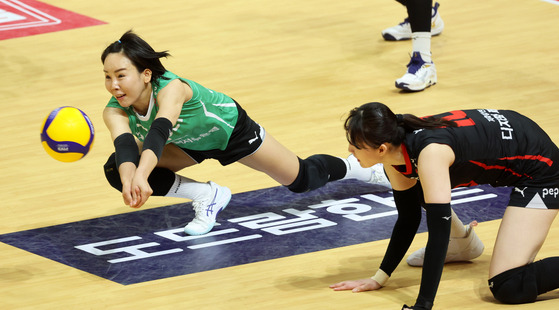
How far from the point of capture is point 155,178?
14.6ft

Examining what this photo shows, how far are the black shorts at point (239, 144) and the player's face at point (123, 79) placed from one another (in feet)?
1.68

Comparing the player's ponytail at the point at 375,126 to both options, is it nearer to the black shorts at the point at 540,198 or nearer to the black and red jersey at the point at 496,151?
the black and red jersey at the point at 496,151

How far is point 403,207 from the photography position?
3688mm

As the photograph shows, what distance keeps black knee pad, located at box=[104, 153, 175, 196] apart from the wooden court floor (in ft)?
1.20

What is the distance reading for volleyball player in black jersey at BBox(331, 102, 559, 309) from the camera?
3.44 metres

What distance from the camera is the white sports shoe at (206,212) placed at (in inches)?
175

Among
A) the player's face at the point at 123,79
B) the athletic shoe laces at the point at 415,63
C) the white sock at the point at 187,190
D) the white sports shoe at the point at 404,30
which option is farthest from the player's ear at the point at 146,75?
the white sports shoe at the point at 404,30

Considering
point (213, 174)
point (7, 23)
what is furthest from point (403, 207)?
point (7, 23)

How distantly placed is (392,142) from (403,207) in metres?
0.33

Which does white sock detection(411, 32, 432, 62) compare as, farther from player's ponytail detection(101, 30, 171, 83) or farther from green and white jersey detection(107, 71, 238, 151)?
player's ponytail detection(101, 30, 171, 83)

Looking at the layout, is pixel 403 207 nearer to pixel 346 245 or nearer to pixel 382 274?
pixel 382 274

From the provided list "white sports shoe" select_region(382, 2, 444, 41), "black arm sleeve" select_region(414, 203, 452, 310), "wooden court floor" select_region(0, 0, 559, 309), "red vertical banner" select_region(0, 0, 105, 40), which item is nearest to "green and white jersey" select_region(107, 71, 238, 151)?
"wooden court floor" select_region(0, 0, 559, 309)

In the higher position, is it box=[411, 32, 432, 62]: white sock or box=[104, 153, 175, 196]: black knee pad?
box=[411, 32, 432, 62]: white sock

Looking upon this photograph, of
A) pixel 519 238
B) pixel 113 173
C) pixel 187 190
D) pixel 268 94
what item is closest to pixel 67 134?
pixel 113 173
